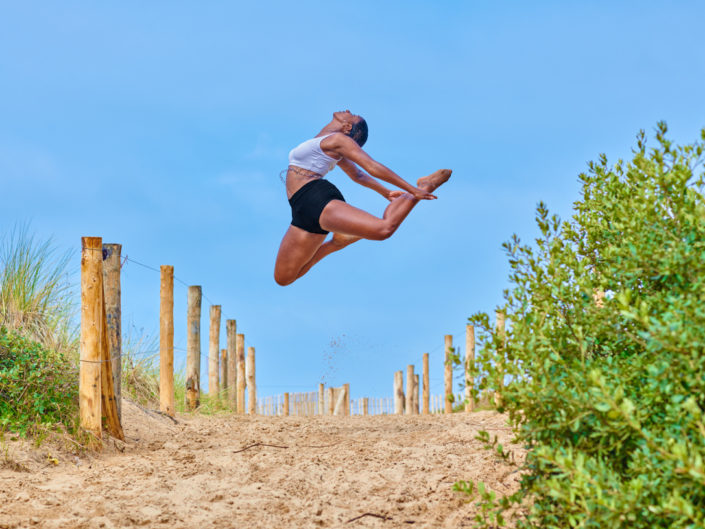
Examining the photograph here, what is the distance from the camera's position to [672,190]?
347 cm

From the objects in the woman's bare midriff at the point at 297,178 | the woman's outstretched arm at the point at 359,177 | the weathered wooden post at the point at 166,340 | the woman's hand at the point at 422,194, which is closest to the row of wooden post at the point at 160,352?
the weathered wooden post at the point at 166,340

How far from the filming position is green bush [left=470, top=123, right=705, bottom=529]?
269cm

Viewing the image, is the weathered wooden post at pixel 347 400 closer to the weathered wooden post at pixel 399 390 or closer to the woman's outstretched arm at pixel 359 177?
the weathered wooden post at pixel 399 390

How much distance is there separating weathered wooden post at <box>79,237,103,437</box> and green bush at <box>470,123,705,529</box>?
15.5ft

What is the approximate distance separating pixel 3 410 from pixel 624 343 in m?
5.95

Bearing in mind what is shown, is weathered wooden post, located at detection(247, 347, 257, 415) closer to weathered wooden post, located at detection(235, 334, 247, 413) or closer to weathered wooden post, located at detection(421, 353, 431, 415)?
weathered wooden post, located at detection(235, 334, 247, 413)

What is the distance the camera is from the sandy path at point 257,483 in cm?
468

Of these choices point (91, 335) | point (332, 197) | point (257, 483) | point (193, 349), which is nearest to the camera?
point (257, 483)

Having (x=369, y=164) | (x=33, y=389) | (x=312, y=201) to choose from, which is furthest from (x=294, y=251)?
(x=33, y=389)

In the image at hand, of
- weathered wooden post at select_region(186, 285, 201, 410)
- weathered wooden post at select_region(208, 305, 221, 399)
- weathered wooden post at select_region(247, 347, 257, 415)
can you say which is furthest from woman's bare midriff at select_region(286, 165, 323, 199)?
weathered wooden post at select_region(247, 347, 257, 415)

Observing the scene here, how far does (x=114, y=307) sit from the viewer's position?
7.39 metres

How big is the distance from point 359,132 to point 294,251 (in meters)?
1.18

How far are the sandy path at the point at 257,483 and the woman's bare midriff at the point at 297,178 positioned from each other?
91.7 inches

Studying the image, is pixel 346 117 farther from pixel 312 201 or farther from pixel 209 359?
pixel 209 359
